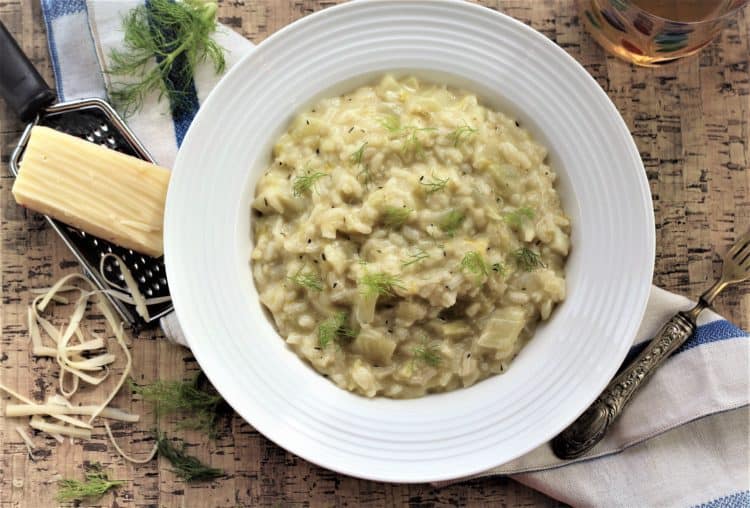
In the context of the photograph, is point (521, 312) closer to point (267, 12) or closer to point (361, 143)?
point (361, 143)

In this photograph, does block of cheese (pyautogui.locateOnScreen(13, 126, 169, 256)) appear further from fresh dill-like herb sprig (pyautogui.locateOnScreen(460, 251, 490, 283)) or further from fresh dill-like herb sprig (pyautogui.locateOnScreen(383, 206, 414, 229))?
fresh dill-like herb sprig (pyautogui.locateOnScreen(460, 251, 490, 283))

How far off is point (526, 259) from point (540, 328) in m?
0.43

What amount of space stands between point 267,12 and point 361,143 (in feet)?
4.82

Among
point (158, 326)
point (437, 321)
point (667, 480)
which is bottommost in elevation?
point (667, 480)

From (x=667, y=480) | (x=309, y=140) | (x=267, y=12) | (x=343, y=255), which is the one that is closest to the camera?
(x=343, y=255)

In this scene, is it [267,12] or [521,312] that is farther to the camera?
[267,12]

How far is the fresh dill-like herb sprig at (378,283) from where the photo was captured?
3.77m

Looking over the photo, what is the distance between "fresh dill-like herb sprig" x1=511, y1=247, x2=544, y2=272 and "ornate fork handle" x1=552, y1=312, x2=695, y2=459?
3.28 ft

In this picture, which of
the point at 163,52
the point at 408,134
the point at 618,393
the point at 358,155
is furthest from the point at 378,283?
the point at 163,52

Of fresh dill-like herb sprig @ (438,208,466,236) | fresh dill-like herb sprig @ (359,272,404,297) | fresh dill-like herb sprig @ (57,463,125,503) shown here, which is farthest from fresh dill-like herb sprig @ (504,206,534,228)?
fresh dill-like herb sprig @ (57,463,125,503)

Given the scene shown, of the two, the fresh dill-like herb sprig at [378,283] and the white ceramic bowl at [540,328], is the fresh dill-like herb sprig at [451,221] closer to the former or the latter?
the fresh dill-like herb sprig at [378,283]

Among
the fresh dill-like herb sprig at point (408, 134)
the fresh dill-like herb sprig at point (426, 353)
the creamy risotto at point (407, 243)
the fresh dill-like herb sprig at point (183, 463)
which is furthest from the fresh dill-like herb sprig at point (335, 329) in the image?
the fresh dill-like herb sprig at point (183, 463)

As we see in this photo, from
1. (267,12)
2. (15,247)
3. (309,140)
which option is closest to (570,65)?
(309,140)

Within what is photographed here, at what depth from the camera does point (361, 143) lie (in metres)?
3.97
